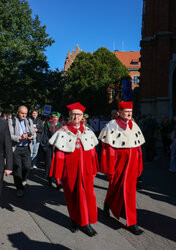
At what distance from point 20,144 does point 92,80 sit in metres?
32.5

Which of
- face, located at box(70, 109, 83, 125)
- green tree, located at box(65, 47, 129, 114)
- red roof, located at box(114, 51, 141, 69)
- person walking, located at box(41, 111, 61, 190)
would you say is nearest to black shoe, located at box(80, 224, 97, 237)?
face, located at box(70, 109, 83, 125)

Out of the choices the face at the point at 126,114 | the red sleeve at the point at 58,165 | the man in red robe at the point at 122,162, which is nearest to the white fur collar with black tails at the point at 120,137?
the man in red robe at the point at 122,162

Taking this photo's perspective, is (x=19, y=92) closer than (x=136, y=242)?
No

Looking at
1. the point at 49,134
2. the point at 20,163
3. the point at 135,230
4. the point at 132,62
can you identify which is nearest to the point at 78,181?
the point at 135,230

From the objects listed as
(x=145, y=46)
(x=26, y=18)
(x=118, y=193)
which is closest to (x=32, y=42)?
(x=26, y=18)

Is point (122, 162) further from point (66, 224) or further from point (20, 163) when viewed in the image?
point (20, 163)

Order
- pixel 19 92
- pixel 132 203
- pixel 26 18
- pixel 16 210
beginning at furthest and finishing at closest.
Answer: pixel 26 18
pixel 19 92
pixel 16 210
pixel 132 203

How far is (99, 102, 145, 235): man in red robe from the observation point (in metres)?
3.81

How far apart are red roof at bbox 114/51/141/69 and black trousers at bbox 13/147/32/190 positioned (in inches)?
2349

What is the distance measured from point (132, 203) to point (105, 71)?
3553 cm

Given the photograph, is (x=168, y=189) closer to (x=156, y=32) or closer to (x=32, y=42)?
(x=156, y=32)

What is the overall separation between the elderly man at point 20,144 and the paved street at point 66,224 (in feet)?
1.40

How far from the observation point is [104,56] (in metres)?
39.2

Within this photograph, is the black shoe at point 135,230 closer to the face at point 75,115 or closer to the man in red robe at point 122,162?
the man in red robe at point 122,162
